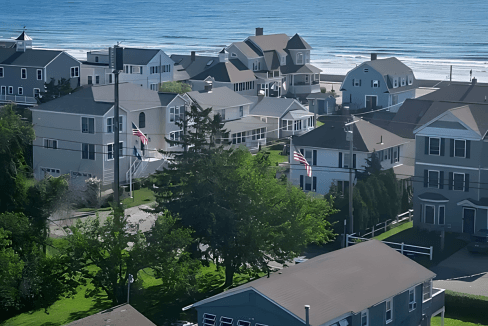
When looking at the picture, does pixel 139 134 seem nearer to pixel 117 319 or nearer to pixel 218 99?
pixel 218 99

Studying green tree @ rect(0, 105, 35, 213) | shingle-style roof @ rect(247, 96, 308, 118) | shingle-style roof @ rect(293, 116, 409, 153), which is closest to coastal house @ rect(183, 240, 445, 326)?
green tree @ rect(0, 105, 35, 213)

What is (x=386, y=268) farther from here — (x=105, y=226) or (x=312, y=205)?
(x=105, y=226)

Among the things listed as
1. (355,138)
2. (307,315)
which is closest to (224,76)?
(355,138)

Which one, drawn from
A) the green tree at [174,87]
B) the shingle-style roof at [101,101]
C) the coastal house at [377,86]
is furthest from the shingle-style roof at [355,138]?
the coastal house at [377,86]

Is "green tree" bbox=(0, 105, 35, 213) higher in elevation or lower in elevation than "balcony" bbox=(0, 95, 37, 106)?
lower

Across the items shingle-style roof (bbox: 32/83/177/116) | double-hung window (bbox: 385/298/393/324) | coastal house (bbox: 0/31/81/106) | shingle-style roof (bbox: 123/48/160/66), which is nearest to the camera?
double-hung window (bbox: 385/298/393/324)

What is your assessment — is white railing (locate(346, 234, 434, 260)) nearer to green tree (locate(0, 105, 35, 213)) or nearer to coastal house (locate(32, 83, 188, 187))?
green tree (locate(0, 105, 35, 213))
